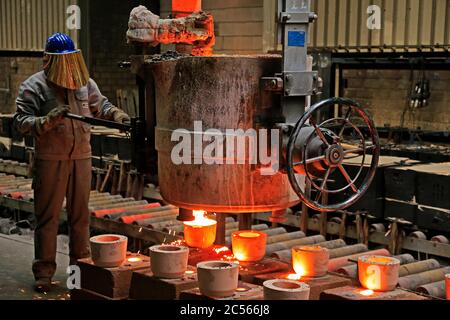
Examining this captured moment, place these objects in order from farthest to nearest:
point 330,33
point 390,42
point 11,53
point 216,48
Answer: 1. point 11,53
2. point 216,48
3. point 330,33
4. point 390,42

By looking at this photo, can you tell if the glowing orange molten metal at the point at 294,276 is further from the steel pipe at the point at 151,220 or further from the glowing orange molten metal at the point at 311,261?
the steel pipe at the point at 151,220

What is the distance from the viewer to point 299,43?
148 inches

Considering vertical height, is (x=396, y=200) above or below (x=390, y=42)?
below

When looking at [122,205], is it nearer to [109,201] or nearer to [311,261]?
[109,201]

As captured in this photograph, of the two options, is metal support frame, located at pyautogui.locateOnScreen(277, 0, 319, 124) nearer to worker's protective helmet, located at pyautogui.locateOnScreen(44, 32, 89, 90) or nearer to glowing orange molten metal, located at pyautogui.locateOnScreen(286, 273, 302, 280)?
glowing orange molten metal, located at pyautogui.locateOnScreen(286, 273, 302, 280)

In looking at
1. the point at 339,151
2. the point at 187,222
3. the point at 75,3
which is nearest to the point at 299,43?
the point at 339,151

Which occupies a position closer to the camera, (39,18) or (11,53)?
(39,18)

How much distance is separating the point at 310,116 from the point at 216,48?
7429mm

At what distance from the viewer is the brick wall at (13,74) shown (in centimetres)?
1323

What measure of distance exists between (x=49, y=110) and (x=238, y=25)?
5614mm

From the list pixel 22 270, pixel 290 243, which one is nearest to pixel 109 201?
pixel 22 270

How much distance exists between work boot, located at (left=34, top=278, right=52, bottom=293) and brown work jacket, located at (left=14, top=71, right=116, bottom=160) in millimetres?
911

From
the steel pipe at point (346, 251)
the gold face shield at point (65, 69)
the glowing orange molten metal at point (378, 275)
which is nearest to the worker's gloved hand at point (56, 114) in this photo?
the gold face shield at point (65, 69)

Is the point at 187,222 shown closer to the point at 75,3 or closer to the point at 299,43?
the point at 299,43
